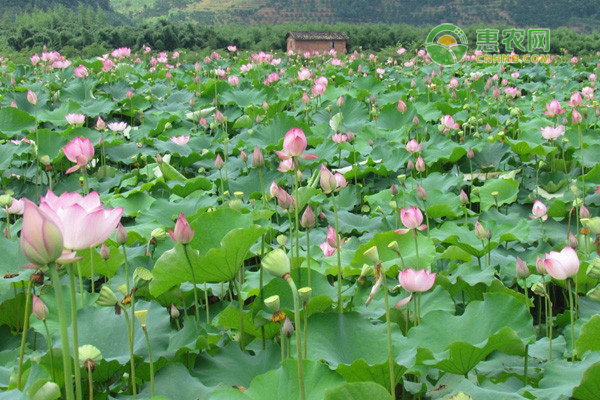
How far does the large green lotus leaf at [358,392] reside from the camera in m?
0.79

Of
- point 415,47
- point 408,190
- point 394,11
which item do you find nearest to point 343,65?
point 415,47

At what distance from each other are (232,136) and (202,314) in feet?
6.79

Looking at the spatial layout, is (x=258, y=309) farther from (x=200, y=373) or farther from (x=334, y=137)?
(x=334, y=137)

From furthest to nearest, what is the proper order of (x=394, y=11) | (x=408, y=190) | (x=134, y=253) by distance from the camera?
(x=394, y=11), (x=408, y=190), (x=134, y=253)

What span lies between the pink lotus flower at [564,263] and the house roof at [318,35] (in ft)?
26.8

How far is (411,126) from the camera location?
3160mm

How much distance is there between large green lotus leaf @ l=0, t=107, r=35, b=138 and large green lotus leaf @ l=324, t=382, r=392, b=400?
256cm

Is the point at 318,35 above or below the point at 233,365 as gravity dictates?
above

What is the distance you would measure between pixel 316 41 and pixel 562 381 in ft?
30.1

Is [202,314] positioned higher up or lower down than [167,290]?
lower down

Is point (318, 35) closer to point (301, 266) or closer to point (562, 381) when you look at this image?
point (301, 266)

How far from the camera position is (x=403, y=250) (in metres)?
1.68

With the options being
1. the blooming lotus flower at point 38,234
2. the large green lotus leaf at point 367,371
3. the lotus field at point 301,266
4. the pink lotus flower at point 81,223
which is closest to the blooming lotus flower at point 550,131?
the lotus field at point 301,266

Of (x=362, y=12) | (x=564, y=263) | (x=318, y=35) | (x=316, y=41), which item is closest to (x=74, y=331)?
(x=564, y=263)
